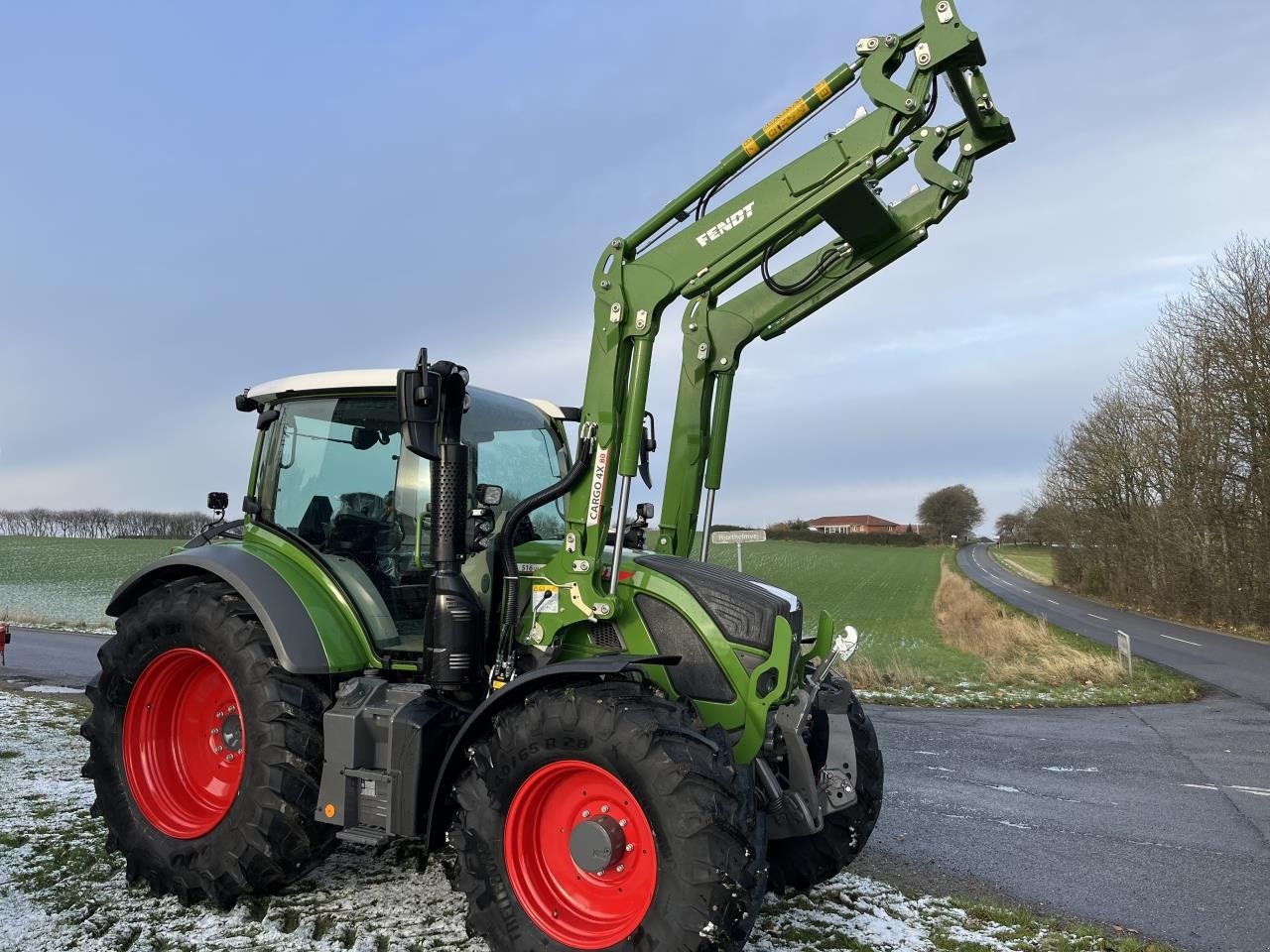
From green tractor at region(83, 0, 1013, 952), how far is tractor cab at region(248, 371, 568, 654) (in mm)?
15

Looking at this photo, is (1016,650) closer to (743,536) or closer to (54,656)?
(743,536)

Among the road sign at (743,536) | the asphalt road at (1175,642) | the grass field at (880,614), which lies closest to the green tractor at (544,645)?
the asphalt road at (1175,642)

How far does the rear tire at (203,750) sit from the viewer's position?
3969 millimetres

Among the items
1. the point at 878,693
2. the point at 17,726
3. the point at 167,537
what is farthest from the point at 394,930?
the point at 167,537

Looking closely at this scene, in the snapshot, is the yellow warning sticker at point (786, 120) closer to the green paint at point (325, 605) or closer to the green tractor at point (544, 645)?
the green tractor at point (544, 645)

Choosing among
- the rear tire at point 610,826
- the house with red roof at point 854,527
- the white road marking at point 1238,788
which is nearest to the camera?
the rear tire at point 610,826

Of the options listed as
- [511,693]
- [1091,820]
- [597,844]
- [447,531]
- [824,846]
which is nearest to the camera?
[597,844]

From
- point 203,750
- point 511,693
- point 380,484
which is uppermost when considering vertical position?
point 380,484

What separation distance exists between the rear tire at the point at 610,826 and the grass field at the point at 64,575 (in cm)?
1182

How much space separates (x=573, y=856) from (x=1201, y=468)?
2809 cm

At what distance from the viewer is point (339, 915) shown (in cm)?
395

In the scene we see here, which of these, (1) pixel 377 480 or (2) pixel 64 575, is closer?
(1) pixel 377 480

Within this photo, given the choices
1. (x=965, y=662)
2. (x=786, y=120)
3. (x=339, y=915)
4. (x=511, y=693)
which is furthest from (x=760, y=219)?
(x=965, y=662)

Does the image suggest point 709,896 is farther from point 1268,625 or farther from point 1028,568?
point 1028,568
